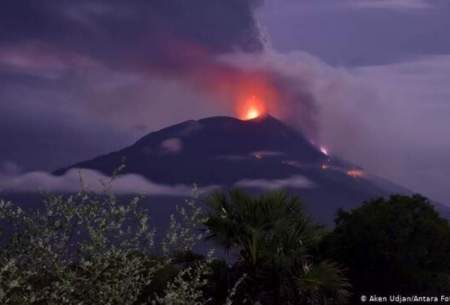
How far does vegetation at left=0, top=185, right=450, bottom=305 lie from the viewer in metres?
10.1

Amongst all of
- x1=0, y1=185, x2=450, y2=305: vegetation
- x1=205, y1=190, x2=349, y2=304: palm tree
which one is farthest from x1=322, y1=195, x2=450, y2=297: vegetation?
x1=205, y1=190, x2=349, y2=304: palm tree

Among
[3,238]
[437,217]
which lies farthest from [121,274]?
[437,217]

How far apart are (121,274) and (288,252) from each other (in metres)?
11.1

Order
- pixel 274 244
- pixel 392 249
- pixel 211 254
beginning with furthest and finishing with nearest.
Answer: pixel 392 249 → pixel 274 244 → pixel 211 254

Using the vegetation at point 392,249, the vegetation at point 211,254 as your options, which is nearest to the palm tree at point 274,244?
the vegetation at point 211,254

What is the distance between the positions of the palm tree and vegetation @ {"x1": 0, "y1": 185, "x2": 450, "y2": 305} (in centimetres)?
3

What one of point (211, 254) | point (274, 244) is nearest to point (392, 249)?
point (274, 244)

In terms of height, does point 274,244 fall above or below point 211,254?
above

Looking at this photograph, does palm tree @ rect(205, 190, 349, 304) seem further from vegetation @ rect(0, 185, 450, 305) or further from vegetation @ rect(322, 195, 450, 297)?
vegetation @ rect(322, 195, 450, 297)

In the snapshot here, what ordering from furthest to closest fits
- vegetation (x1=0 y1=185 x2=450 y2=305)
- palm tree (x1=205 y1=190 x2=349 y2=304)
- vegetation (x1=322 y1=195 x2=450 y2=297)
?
vegetation (x1=322 y1=195 x2=450 y2=297) < palm tree (x1=205 y1=190 x2=349 y2=304) < vegetation (x1=0 y1=185 x2=450 y2=305)

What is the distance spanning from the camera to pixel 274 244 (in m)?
21.0

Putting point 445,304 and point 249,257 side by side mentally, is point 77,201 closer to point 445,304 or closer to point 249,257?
point 249,257

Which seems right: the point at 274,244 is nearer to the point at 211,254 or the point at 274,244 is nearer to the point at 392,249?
the point at 211,254

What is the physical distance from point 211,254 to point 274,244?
985 centimetres
